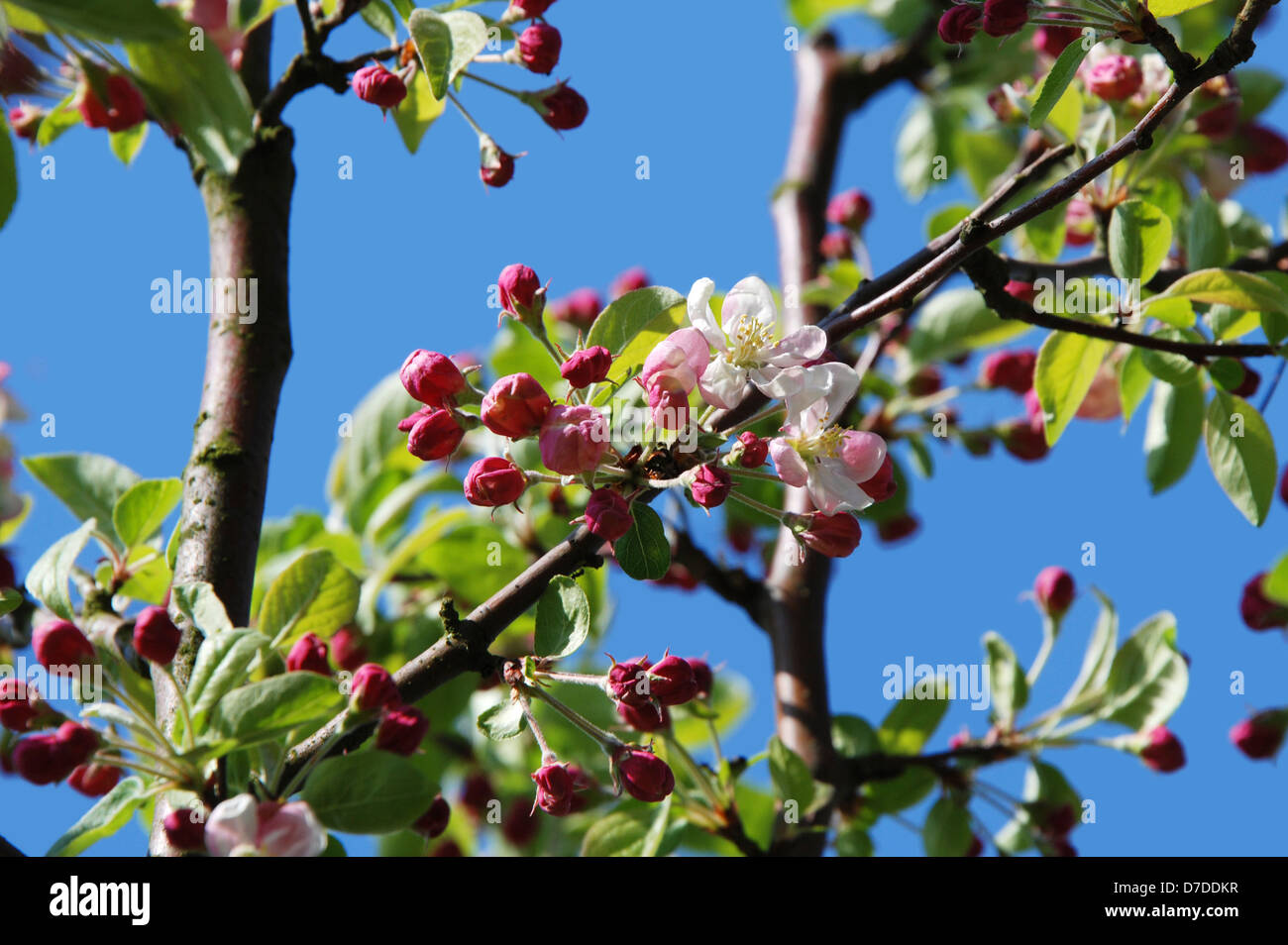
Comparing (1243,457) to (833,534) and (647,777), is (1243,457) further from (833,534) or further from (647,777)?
(647,777)

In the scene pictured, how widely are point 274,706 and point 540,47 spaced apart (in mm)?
821

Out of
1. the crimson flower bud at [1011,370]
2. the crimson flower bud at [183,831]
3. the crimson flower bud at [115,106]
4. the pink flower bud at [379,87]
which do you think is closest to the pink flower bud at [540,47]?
the pink flower bud at [379,87]

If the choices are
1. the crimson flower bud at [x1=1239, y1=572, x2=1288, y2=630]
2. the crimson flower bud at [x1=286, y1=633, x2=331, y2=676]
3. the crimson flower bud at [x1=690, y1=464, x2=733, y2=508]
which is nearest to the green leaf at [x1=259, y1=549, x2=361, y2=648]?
the crimson flower bud at [x1=286, y1=633, x2=331, y2=676]

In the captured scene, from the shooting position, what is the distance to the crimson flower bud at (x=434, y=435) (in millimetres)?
1169

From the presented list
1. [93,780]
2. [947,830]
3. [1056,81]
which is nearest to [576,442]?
[1056,81]

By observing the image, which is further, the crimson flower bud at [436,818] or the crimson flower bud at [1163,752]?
the crimson flower bud at [1163,752]

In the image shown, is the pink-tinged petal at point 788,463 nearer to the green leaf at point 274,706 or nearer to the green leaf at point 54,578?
the green leaf at point 274,706

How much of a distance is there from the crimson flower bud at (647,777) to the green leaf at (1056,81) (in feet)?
2.21

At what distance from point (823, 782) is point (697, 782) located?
8.2 inches

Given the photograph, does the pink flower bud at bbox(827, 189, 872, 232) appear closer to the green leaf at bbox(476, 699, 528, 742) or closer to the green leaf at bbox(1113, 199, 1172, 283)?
Answer: the green leaf at bbox(1113, 199, 1172, 283)

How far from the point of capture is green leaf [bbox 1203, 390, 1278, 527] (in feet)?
5.05

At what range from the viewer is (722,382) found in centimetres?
113

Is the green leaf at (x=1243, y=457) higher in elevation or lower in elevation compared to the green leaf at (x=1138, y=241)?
lower

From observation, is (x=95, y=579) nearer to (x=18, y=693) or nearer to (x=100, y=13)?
(x=18, y=693)
